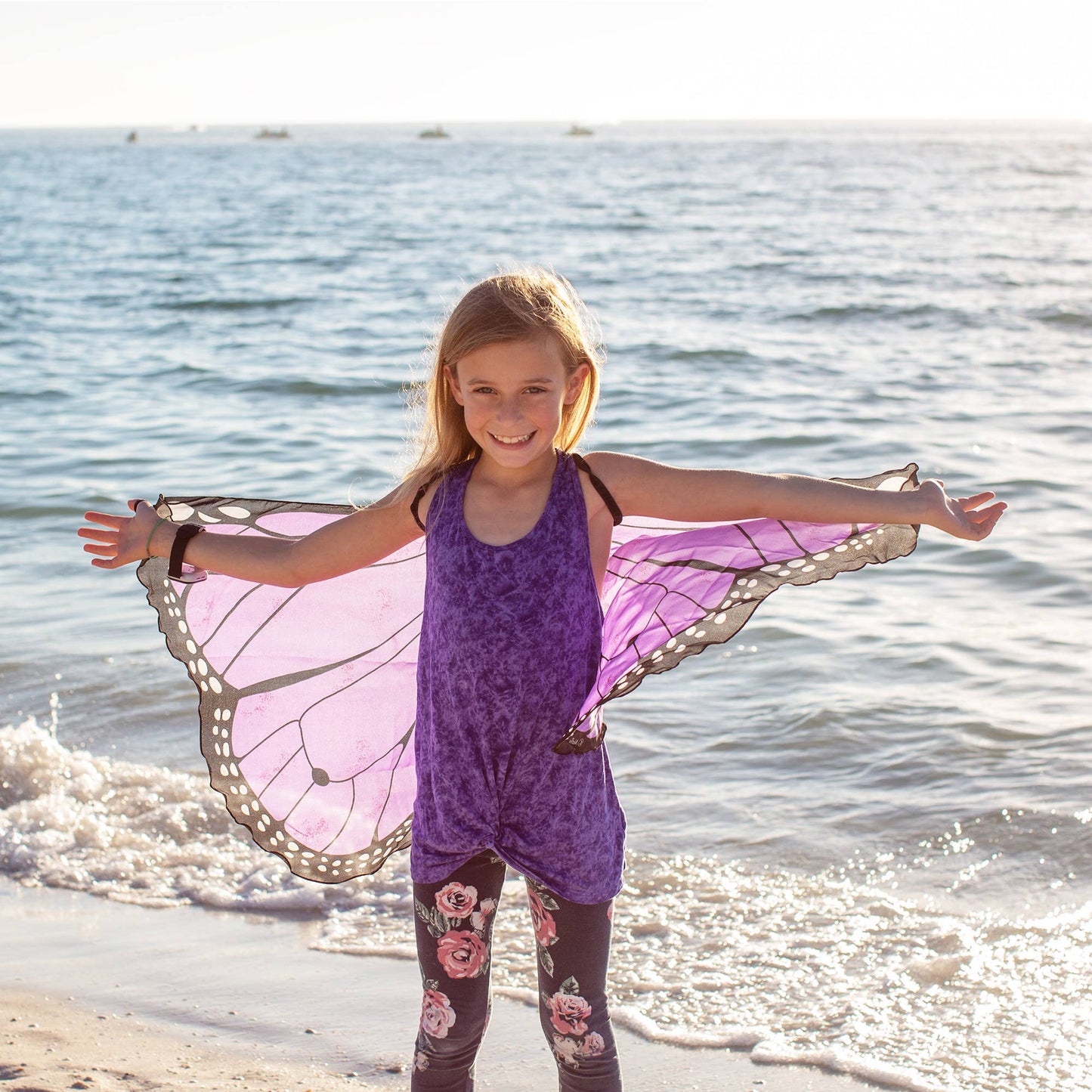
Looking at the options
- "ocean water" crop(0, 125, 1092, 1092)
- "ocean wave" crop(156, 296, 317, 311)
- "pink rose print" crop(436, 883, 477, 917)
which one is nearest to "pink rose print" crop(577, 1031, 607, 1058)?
"pink rose print" crop(436, 883, 477, 917)

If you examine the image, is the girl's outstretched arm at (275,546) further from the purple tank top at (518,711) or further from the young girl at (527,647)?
the purple tank top at (518,711)

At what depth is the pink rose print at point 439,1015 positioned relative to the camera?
2.40 meters

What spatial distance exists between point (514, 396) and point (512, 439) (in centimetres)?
8

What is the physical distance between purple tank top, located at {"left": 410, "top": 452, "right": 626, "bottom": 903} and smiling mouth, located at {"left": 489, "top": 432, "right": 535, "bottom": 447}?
0.14 meters

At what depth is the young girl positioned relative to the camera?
2.35 metres

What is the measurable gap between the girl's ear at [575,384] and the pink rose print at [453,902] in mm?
954

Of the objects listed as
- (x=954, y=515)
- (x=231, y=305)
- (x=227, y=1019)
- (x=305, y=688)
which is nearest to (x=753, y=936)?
(x=227, y=1019)

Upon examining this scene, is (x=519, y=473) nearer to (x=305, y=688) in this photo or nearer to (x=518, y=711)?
(x=518, y=711)

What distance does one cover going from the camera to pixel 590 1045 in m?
2.40

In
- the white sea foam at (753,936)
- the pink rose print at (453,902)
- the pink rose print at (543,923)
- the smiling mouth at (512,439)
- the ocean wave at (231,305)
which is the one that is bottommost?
the white sea foam at (753,936)

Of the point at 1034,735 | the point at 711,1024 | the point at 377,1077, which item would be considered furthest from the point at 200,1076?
the point at 1034,735

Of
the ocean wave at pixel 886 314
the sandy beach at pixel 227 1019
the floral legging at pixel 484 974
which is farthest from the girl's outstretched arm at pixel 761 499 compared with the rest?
the ocean wave at pixel 886 314

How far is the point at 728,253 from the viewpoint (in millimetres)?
23406

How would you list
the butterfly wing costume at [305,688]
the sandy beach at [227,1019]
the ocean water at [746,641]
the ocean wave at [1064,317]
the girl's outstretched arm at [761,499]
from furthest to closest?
the ocean wave at [1064,317]
the ocean water at [746,641]
the sandy beach at [227,1019]
the butterfly wing costume at [305,688]
the girl's outstretched arm at [761,499]
